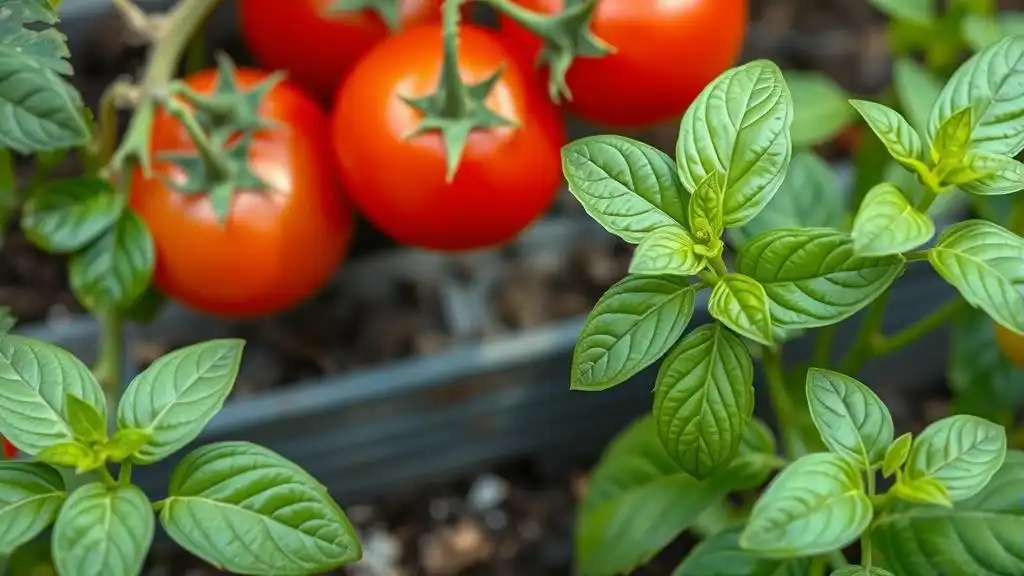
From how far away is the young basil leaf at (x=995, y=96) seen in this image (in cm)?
46

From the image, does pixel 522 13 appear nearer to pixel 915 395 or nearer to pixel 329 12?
pixel 329 12

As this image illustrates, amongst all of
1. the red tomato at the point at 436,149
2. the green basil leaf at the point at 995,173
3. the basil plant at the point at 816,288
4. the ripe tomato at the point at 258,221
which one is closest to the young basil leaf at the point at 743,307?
the basil plant at the point at 816,288

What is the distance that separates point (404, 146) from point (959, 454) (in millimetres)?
334

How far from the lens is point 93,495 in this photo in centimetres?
44

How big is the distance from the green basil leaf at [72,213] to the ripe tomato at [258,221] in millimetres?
34

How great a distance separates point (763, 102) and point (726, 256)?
1.56 feet

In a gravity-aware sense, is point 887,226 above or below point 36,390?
above

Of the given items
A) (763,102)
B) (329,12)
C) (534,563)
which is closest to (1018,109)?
(763,102)

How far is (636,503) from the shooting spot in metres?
0.61

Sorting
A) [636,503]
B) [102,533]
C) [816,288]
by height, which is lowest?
[636,503]

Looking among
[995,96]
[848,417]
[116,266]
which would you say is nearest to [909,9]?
[995,96]

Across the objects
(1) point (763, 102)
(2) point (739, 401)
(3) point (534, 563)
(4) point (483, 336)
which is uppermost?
(1) point (763, 102)

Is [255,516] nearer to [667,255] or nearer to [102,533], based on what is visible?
[102,533]

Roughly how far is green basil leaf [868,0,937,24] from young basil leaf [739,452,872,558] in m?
0.41
